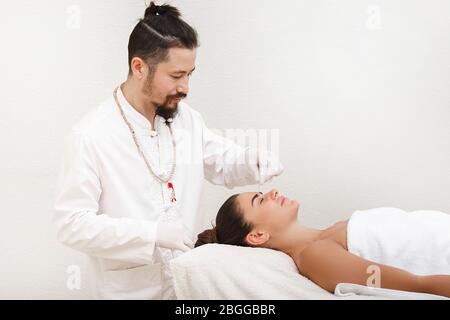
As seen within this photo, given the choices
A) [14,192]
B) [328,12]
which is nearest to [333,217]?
[328,12]

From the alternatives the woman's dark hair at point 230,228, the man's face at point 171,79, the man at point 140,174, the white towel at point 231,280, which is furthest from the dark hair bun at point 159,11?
the white towel at point 231,280

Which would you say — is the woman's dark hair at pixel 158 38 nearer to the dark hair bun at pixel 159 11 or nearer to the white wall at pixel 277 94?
the dark hair bun at pixel 159 11

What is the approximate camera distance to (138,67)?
1.56 metres

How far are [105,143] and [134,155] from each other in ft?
0.29

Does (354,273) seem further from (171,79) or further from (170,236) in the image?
(171,79)

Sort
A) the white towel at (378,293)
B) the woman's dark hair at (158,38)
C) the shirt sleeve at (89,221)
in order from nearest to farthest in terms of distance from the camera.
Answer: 1. the white towel at (378,293)
2. the shirt sleeve at (89,221)
3. the woman's dark hair at (158,38)

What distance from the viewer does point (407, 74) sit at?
1.98 m

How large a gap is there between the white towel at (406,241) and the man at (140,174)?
0.30 meters

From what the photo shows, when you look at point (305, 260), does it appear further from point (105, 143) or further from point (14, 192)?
point (14, 192)

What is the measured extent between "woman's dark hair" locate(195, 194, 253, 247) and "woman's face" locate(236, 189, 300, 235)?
2cm

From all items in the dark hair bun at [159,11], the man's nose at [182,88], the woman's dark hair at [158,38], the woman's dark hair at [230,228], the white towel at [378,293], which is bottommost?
the white towel at [378,293]

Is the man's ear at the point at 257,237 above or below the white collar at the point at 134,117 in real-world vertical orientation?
below

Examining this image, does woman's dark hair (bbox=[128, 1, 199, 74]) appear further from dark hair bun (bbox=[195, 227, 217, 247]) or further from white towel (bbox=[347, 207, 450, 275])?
white towel (bbox=[347, 207, 450, 275])

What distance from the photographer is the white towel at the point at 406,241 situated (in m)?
1.45
